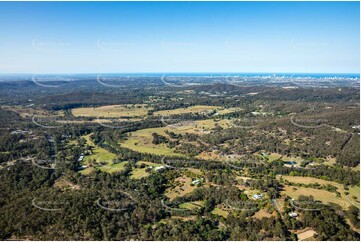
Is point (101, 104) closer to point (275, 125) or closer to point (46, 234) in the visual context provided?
point (275, 125)

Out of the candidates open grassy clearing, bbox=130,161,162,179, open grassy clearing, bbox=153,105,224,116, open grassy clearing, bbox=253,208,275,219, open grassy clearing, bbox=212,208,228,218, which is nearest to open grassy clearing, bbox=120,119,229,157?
open grassy clearing, bbox=130,161,162,179

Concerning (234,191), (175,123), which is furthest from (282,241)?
(175,123)

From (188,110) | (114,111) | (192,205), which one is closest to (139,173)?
(192,205)

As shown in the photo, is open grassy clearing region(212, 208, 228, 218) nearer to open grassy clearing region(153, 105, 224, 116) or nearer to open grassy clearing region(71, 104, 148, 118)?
open grassy clearing region(71, 104, 148, 118)

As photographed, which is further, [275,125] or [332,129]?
[275,125]

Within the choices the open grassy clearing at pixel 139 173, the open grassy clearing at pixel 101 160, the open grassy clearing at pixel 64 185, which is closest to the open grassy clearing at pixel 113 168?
the open grassy clearing at pixel 101 160

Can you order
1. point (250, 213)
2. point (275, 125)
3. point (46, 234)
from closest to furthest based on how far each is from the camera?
point (46, 234)
point (250, 213)
point (275, 125)

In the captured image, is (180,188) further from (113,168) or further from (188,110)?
(188,110)

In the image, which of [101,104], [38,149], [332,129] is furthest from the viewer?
[101,104]
